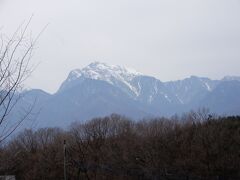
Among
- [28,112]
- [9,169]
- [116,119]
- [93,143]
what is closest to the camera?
[28,112]

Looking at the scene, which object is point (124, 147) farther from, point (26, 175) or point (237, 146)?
point (237, 146)

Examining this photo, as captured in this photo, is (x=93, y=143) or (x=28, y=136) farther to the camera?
(x=28, y=136)

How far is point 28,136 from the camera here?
68.6m

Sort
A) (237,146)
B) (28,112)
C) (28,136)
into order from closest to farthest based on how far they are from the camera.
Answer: (28,112) < (237,146) < (28,136)

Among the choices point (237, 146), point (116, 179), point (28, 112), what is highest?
point (28, 112)

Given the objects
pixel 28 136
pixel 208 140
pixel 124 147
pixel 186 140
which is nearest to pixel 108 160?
pixel 124 147

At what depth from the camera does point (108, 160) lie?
51.9 meters

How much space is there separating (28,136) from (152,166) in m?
30.9

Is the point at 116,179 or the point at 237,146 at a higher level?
the point at 237,146

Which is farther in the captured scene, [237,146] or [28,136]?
[28,136]

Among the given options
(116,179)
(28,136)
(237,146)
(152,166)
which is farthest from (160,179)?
(28,136)

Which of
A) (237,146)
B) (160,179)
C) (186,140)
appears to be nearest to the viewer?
(237,146)

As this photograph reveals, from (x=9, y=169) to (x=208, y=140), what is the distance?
1474 inches

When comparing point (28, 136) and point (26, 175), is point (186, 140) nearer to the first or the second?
→ point (26, 175)
